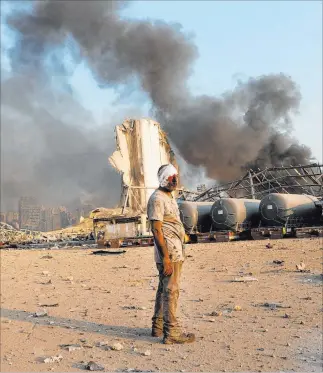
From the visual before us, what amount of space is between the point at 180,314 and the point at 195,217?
45.6 ft

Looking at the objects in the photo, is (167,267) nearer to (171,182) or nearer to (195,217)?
(171,182)

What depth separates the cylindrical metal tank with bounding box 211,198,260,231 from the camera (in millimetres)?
18703

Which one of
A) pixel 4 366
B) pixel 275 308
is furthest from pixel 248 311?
pixel 4 366

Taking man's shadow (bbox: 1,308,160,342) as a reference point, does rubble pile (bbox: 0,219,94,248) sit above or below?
above

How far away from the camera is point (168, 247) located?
4.87 metres

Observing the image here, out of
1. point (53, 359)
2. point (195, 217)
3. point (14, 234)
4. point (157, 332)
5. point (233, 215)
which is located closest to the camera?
point (53, 359)

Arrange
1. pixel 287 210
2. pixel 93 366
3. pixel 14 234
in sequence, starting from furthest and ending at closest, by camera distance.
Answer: pixel 14 234
pixel 287 210
pixel 93 366

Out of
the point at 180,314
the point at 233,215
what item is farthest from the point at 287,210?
the point at 180,314

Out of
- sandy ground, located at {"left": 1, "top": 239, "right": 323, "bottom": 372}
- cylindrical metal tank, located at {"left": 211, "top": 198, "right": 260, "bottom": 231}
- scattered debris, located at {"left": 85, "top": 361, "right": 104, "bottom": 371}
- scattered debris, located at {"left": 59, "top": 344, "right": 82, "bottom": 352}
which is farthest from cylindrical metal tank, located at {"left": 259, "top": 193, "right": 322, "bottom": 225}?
scattered debris, located at {"left": 85, "top": 361, "right": 104, "bottom": 371}

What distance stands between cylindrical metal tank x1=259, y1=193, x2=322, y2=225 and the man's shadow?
41.7ft

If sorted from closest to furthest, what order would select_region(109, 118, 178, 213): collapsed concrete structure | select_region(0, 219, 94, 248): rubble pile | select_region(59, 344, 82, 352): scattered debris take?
select_region(59, 344, 82, 352): scattered debris, select_region(0, 219, 94, 248): rubble pile, select_region(109, 118, 178, 213): collapsed concrete structure

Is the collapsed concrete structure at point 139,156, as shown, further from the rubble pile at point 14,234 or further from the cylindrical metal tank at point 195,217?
the cylindrical metal tank at point 195,217

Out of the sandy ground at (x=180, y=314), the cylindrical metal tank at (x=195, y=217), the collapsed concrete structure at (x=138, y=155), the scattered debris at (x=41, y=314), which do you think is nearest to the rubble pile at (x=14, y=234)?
the collapsed concrete structure at (x=138, y=155)

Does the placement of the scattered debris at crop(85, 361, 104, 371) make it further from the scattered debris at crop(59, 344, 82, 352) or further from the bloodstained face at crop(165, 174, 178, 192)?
the bloodstained face at crop(165, 174, 178, 192)
